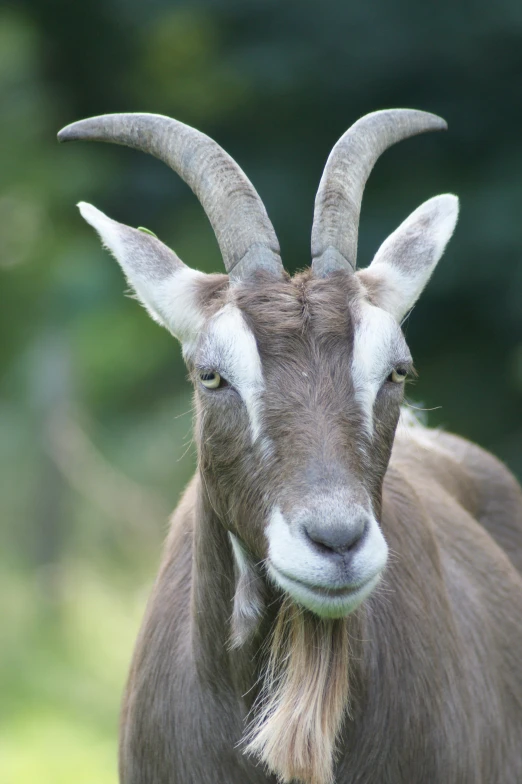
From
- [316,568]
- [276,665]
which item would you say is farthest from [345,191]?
[276,665]

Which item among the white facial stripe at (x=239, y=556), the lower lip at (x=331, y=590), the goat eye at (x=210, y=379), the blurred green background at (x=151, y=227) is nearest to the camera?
the lower lip at (x=331, y=590)

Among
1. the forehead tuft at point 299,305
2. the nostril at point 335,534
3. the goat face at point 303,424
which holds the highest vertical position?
the forehead tuft at point 299,305

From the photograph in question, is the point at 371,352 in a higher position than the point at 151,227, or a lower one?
lower

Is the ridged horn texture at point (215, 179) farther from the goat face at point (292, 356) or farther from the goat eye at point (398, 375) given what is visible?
the goat eye at point (398, 375)

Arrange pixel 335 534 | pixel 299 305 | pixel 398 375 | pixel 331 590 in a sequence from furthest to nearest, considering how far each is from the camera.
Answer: pixel 398 375 < pixel 299 305 < pixel 331 590 < pixel 335 534

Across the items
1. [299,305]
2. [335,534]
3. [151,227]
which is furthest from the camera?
[151,227]

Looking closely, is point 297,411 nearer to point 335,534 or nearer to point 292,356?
point 292,356

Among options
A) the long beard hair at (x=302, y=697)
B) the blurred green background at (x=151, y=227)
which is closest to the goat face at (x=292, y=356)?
the long beard hair at (x=302, y=697)
